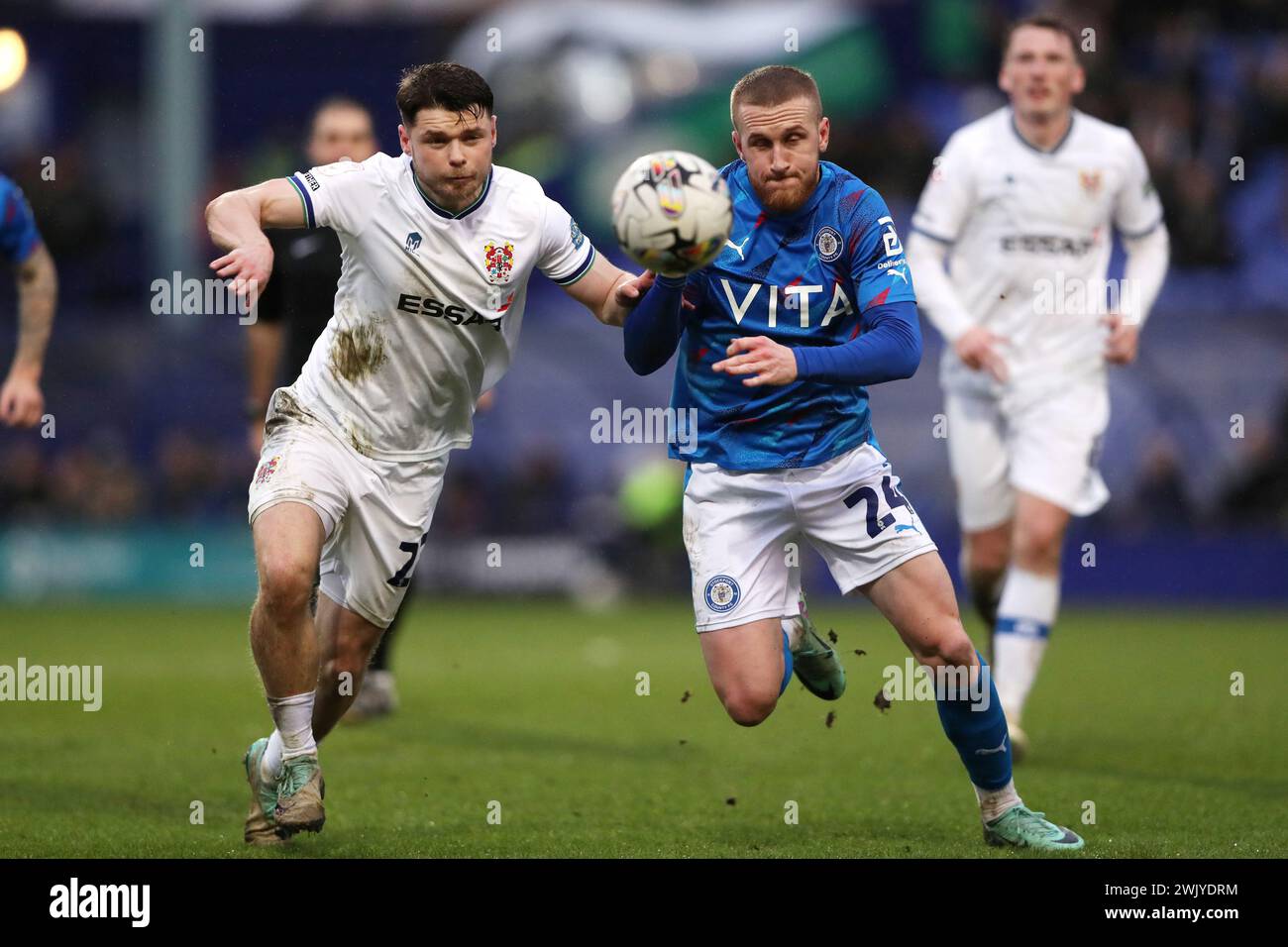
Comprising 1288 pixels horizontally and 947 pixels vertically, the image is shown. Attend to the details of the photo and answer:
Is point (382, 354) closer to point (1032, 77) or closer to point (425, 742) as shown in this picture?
point (425, 742)

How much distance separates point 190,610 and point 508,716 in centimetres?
946

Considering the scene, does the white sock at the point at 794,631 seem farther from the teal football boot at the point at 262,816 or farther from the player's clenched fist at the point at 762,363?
the teal football boot at the point at 262,816

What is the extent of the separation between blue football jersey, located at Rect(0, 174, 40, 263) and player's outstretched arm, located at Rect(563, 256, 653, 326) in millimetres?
2689

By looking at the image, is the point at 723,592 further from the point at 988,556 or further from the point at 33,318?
the point at 33,318

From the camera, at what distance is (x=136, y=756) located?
27.1 feet

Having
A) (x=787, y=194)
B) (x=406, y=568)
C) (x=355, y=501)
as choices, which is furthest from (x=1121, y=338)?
(x=355, y=501)

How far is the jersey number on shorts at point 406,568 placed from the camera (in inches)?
247

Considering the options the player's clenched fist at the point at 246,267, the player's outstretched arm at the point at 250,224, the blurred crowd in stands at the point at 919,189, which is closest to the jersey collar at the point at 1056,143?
the player's outstretched arm at the point at 250,224

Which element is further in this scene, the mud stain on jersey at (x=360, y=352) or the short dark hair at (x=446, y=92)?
the mud stain on jersey at (x=360, y=352)

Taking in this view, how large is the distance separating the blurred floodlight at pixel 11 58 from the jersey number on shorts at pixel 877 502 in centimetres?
1896

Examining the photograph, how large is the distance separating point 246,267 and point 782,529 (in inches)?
80.6

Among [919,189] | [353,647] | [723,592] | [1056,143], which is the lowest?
[353,647]

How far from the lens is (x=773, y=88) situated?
5.62m

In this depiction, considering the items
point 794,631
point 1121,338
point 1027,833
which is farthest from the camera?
point 1121,338
